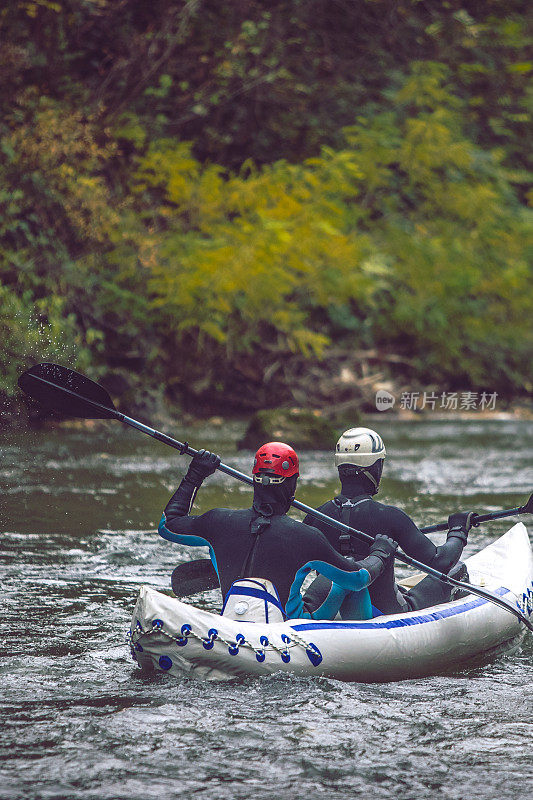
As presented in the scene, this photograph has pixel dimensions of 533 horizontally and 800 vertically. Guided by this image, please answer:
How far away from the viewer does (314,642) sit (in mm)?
4668


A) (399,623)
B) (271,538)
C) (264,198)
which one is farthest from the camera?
(264,198)

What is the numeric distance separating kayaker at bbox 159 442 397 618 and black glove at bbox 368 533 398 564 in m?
0.03

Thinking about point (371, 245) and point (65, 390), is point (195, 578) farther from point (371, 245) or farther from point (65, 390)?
point (371, 245)

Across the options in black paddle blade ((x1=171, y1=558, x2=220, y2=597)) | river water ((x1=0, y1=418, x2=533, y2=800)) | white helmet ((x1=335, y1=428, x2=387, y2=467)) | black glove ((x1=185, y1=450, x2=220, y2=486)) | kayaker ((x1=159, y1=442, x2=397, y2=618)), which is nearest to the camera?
river water ((x1=0, y1=418, x2=533, y2=800))

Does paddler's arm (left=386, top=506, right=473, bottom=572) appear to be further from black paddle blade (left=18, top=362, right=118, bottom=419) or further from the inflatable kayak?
black paddle blade (left=18, top=362, right=118, bottom=419)

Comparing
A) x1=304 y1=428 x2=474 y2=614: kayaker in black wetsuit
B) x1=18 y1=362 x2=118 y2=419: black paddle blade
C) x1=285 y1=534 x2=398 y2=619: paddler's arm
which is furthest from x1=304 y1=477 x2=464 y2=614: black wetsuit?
x1=18 y1=362 x2=118 y2=419: black paddle blade

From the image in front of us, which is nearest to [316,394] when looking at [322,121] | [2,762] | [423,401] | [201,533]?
[423,401]

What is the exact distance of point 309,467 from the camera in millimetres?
12820

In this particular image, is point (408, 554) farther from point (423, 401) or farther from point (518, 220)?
point (518, 220)

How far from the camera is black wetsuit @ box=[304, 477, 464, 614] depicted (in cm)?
505

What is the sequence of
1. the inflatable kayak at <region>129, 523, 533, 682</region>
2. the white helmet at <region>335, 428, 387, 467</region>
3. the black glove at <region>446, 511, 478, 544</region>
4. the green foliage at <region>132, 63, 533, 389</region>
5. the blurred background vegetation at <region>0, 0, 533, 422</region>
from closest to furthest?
the inflatable kayak at <region>129, 523, 533, 682</region> < the white helmet at <region>335, 428, 387, 467</region> < the black glove at <region>446, 511, 478, 544</region> < the blurred background vegetation at <region>0, 0, 533, 422</region> < the green foliage at <region>132, 63, 533, 389</region>

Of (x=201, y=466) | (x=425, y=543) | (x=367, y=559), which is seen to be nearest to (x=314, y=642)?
(x=367, y=559)

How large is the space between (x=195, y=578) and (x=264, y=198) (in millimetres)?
13881

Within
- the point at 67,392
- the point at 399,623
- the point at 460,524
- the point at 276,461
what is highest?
the point at 276,461
